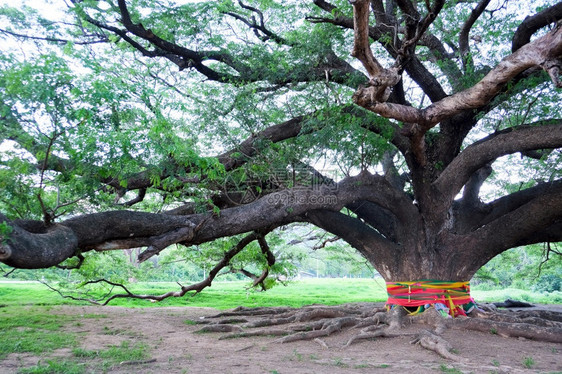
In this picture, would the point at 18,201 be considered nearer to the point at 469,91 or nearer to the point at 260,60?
the point at 260,60

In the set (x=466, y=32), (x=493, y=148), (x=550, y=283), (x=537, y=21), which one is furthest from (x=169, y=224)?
(x=550, y=283)

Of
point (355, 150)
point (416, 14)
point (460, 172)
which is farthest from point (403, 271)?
point (416, 14)

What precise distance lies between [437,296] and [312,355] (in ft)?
11.5

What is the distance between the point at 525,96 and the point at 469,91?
1.52 m

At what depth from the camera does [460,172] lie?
802 centimetres

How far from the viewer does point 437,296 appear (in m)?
8.07

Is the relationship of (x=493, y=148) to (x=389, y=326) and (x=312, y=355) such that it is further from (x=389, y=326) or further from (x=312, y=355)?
(x=312, y=355)

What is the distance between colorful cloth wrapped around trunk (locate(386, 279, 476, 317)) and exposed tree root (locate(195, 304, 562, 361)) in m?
0.23

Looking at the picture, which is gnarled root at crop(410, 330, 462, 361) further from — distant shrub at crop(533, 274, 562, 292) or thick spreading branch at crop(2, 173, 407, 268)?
distant shrub at crop(533, 274, 562, 292)

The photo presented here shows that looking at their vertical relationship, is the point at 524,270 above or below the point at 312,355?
above

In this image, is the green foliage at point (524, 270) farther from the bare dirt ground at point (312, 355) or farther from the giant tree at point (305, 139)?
the bare dirt ground at point (312, 355)

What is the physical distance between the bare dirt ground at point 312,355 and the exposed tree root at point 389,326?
13 centimetres

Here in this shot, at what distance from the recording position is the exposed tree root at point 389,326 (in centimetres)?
656

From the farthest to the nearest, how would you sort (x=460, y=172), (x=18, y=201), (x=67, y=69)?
(x=460, y=172) → (x=18, y=201) → (x=67, y=69)
